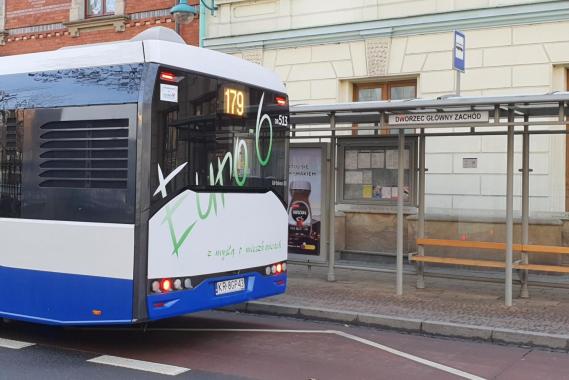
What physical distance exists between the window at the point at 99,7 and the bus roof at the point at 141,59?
37.8 ft

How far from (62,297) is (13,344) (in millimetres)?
1218

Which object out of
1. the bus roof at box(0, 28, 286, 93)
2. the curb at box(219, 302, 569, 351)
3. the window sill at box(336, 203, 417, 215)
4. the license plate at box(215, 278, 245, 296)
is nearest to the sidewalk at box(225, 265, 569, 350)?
the curb at box(219, 302, 569, 351)

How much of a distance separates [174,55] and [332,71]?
842 centimetres

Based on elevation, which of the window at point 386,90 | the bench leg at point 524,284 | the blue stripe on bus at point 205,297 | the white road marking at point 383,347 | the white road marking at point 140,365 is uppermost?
the window at point 386,90

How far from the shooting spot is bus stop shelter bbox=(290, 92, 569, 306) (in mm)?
8827

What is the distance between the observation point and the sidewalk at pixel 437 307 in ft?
26.3

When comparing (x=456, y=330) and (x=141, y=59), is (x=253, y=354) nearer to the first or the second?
(x=456, y=330)

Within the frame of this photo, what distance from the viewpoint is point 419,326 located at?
836 cm

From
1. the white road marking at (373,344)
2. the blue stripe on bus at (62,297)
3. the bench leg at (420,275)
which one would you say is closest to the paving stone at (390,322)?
the white road marking at (373,344)

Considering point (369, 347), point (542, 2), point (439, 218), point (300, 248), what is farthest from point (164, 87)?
point (542, 2)

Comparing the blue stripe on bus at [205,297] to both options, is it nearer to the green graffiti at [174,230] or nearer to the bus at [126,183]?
the bus at [126,183]

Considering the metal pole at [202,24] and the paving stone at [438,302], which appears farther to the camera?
the metal pole at [202,24]

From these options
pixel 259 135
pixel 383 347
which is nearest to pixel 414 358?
pixel 383 347

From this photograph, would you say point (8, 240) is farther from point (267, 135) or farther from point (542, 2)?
point (542, 2)
